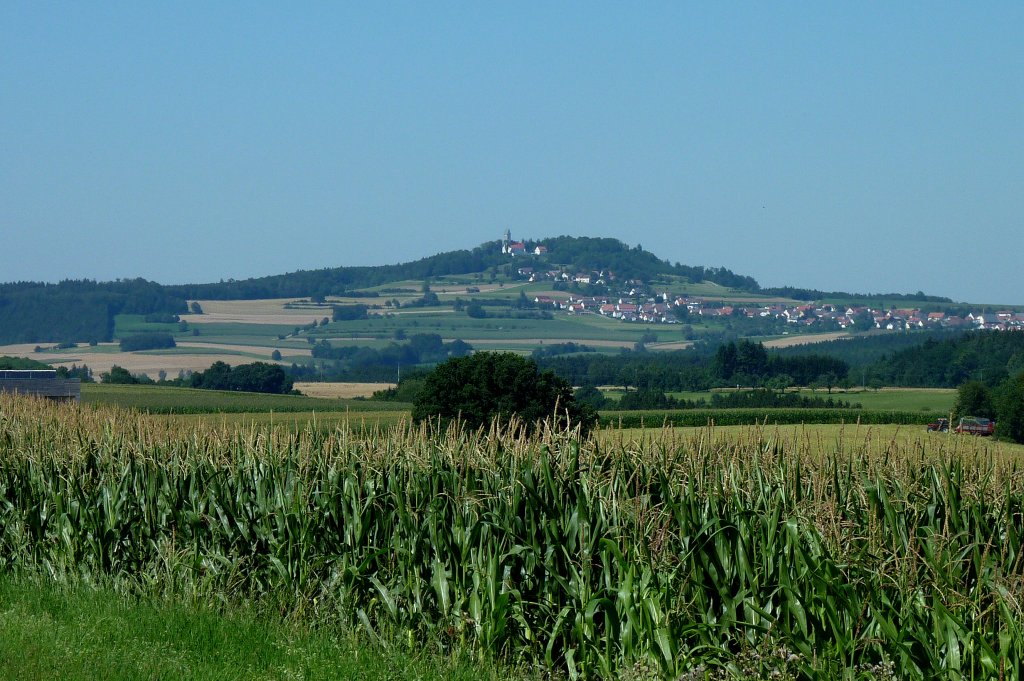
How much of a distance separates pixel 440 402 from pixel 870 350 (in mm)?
150071

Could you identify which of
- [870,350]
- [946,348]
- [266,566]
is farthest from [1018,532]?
[870,350]

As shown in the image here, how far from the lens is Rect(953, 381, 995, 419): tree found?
62250 mm

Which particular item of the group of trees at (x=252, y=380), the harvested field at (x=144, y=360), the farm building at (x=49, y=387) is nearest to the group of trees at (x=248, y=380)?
the group of trees at (x=252, y=380)

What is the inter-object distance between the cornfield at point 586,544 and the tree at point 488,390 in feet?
107

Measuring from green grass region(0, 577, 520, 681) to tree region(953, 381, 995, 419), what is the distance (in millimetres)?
56768

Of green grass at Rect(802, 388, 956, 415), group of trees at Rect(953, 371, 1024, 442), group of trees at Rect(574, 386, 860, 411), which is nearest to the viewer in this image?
group of trees at Rect(953, 371, 1024, 442)

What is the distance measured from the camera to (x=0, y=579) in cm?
1084

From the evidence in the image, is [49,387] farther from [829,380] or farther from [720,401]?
[829,380]

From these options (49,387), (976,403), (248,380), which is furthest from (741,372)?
(49,387)

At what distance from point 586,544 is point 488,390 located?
36.5 m

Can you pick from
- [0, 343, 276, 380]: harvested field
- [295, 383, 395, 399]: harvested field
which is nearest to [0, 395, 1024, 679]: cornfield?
[295, 383, 395, 399]: harvested field

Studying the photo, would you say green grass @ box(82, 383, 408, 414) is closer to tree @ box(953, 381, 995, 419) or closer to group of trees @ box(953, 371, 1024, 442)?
group of trees @ box(953, 371, 1024, 442)

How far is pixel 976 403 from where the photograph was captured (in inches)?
2549

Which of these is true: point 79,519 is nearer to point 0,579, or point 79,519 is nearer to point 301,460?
point 0,579
